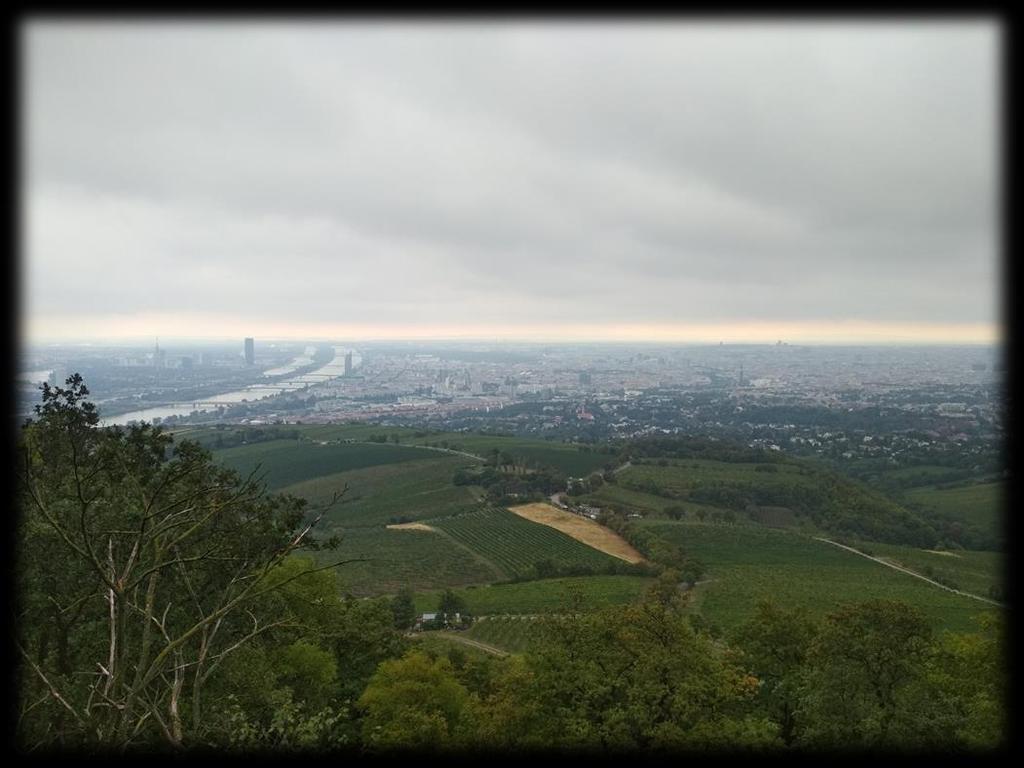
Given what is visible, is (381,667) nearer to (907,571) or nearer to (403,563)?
(403,563)

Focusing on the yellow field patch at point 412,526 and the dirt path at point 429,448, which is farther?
the dirt path at point 429,448

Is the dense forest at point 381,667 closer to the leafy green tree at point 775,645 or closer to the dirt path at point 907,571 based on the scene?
the leafy green tree at point 775,645

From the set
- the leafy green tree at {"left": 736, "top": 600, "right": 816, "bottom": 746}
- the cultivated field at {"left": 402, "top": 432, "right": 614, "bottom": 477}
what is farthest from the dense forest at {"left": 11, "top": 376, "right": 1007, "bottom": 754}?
the cultivated field at {"left": 402, "top": 432, "right": 614, "bottom": 477}

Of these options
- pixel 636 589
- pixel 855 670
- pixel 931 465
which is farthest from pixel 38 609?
pixel 931 465

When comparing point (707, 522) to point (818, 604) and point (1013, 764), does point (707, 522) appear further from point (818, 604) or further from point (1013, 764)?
point (1013, 764)

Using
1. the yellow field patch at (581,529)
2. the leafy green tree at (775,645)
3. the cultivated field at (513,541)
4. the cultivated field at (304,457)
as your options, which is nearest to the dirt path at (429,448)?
the cultivated field at (304,457)

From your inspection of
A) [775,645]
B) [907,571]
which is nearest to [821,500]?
[907,571]


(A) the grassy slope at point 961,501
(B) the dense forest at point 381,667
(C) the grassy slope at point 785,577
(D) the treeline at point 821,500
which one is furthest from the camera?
(A) the grassy slope at point 961,501
